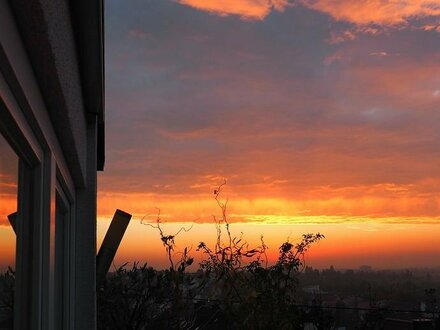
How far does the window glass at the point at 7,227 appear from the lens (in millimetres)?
1078

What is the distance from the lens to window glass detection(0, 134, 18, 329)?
1.08 m

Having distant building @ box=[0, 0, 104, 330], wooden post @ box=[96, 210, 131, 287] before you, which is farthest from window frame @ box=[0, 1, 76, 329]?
wooden post @ box=[96, 210, 131, 287]

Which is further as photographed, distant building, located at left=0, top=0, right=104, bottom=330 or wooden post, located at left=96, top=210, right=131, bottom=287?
wooden post, located at left=96, top=210, right=131, bottom=287

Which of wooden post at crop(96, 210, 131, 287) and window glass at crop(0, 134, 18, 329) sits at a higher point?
wooden post at crop(96, 210, 131, 287)

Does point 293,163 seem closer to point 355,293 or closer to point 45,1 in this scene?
point 355,293

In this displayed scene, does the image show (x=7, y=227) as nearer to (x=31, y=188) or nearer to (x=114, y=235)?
(x=31, y=188)

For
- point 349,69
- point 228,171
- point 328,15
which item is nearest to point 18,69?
point 328,15

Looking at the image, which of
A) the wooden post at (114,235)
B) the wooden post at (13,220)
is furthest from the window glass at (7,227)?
the wooden post at (114,235)

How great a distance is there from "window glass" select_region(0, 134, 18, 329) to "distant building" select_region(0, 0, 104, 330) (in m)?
0.04

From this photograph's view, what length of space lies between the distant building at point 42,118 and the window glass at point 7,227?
0.12ft

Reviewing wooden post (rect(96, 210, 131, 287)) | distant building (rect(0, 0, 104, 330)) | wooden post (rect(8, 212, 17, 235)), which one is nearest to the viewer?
distant building (rect(0, 0, 104, 330))

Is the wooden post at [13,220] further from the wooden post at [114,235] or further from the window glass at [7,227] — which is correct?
the wooden post at [114,235]

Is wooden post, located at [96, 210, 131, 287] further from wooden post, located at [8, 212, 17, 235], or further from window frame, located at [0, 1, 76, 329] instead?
wooden post, located at [8, 212, 17, 235]

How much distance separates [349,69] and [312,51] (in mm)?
755
